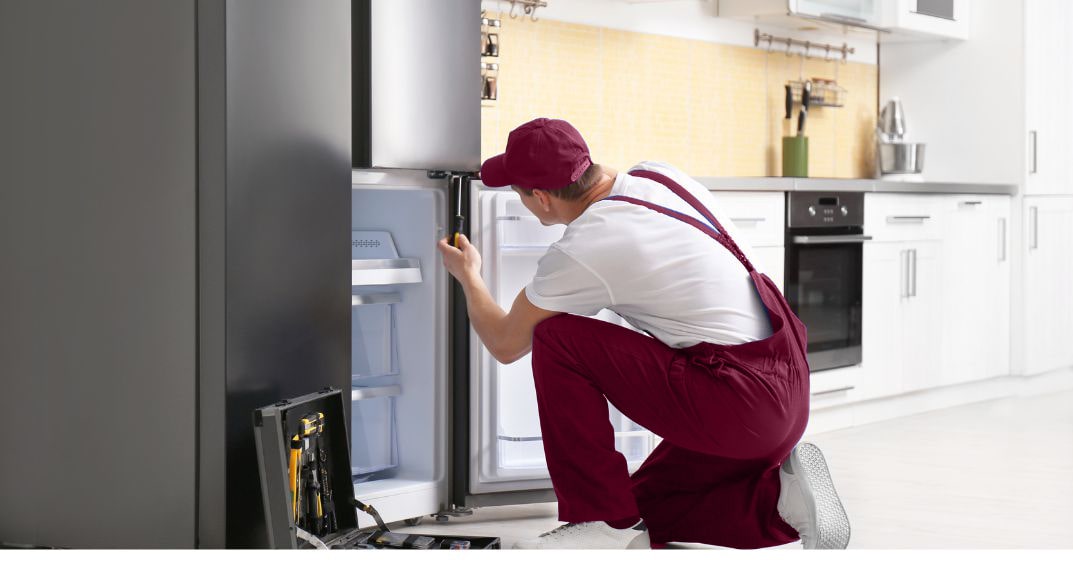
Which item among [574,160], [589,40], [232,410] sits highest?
[589,40]

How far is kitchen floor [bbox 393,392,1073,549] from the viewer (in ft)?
8.73

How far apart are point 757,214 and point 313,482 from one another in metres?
2.12

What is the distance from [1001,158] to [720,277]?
3491mm

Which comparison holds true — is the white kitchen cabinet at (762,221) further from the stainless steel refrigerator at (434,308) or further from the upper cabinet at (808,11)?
the stainless steel refrigerator at (434,308)

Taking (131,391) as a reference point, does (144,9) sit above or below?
above

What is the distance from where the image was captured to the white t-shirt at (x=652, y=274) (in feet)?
6.85

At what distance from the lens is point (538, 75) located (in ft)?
13.1

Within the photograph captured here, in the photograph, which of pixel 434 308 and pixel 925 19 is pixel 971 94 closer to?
→ pixel 925 19

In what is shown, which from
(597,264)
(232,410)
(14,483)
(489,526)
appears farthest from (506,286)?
(14,483)

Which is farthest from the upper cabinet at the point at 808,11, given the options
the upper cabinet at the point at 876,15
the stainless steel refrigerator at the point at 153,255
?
the stainless steel refrigerator at the point at 153,255

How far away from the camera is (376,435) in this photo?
9.18 ft

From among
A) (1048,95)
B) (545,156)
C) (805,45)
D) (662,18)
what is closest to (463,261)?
(545,156)

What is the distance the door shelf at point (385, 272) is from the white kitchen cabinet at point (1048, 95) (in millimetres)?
3376

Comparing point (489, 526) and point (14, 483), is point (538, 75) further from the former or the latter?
point (14, 483)
